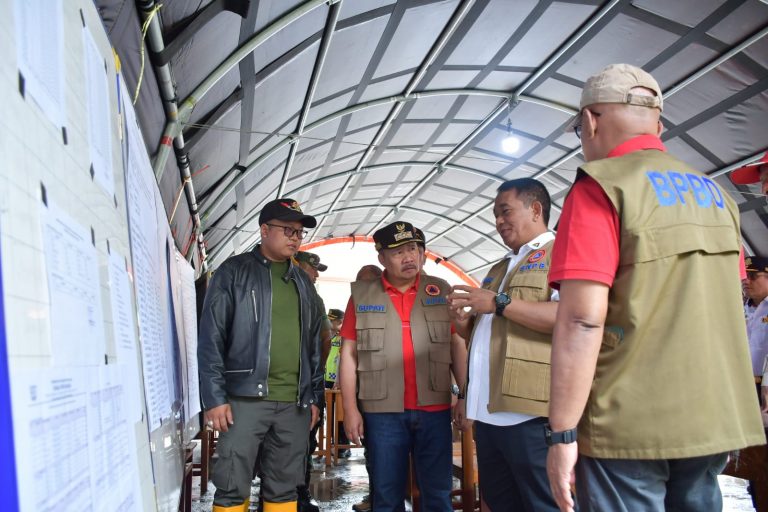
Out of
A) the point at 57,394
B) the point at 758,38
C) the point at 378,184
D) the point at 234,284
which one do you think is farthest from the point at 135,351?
the point at 378,184

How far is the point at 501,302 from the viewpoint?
6.37 feet

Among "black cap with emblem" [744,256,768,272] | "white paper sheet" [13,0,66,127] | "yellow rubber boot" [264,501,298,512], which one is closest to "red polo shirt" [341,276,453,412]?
"yellow rubber boot" [264,501,298,512]

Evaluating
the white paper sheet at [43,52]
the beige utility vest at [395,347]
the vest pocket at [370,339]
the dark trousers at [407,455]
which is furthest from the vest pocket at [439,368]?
the white paper sheet at [43,52]

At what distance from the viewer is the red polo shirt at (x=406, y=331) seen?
8.46 feet

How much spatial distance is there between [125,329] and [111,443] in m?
0.23

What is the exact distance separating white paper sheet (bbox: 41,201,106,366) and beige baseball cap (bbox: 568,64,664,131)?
1.15 metres

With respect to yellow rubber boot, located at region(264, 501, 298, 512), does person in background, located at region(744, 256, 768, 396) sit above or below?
above

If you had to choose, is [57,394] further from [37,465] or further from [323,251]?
[323,251]

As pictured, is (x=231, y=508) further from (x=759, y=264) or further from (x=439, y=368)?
(x=759, y=264)

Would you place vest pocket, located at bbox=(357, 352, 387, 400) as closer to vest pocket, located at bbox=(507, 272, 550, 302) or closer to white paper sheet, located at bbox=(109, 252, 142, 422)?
vest pocket, located at bbox=(507, 272, 550, 302)

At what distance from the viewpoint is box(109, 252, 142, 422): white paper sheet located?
3.03 ft

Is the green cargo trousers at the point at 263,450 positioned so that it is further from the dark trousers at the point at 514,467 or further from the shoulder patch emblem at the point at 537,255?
the shoulder patch emblem at the point at 537,255

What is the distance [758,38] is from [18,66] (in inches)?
286

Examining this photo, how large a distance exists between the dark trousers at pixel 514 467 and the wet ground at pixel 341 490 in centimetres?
208
